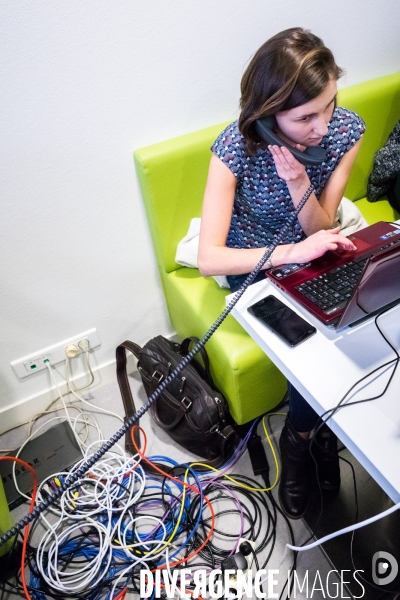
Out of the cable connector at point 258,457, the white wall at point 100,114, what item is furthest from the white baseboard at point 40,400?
the cable connector at point 258,457

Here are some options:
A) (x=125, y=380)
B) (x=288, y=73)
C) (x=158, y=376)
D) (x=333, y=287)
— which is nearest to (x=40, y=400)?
(x=125, y=380)

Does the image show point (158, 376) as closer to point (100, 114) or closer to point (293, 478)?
point (293, 478)

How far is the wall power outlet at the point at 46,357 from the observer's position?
1.43 metres

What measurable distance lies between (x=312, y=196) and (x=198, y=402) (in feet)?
2.13

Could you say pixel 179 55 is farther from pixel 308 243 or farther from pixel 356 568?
pixel 356 568

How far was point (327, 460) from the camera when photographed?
3.87 ft

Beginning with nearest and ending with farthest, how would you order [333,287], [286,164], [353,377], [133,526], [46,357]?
1. [353,377]
2. [333,287]
3. [286,164]
4. [133,526]
5. [46,357]

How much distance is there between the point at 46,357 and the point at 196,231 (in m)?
0.68

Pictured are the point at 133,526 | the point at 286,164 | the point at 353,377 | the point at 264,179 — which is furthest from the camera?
the point at 133,526

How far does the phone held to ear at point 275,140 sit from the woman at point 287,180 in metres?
0.01

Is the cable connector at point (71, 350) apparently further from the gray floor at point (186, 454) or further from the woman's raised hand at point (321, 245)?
the woman's raised hand at point (321, 245)

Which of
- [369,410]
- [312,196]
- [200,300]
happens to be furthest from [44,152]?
[369,410]

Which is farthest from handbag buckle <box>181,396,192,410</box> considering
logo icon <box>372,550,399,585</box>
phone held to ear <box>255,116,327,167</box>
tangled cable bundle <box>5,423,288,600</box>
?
phone held to ear <box>255,116,327,167</box>

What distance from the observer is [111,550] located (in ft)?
3.72
